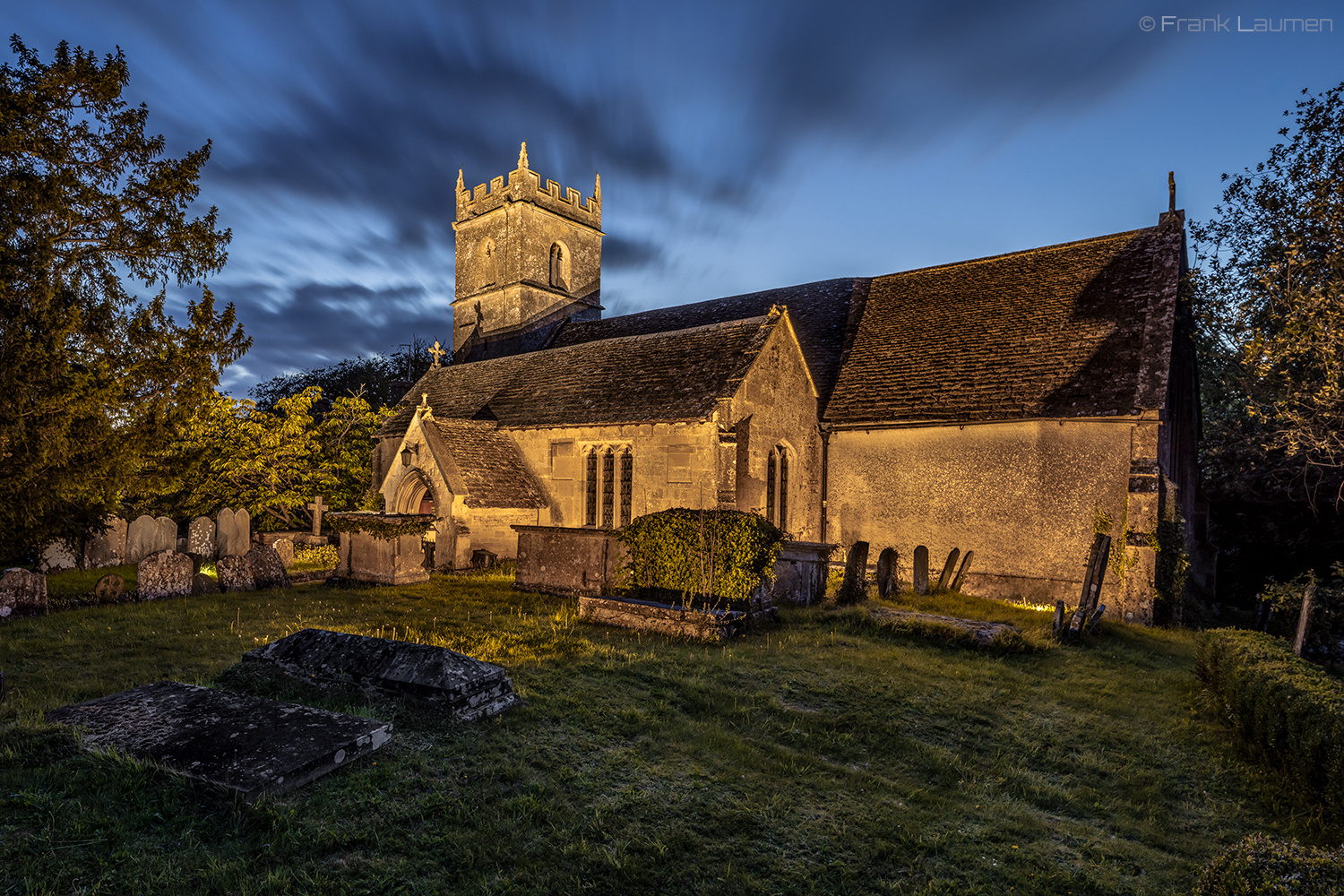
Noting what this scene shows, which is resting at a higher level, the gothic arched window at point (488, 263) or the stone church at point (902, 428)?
the gothic arched window at point (488, 263)

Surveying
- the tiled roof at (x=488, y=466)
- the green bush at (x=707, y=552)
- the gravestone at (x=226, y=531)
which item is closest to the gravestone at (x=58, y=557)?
the gravestone at (x=226, y=531)

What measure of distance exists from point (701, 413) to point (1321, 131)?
1446cm

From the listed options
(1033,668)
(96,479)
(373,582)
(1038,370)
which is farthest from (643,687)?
(1038,370)

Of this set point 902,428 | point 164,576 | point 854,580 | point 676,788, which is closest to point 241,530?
point 164,576

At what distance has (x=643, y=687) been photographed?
717 cm

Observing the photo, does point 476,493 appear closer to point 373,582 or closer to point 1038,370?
point 373,582

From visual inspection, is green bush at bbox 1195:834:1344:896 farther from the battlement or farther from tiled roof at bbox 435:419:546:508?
the battlement

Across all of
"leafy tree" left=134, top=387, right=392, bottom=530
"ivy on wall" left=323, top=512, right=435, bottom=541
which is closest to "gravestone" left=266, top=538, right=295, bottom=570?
"ivy on wall" left=323, top=512, right=435, bottom=541

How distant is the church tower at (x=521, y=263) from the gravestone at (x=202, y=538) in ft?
53.1

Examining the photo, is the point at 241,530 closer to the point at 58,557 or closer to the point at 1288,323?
the point at 58,557

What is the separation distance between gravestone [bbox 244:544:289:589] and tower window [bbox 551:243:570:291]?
2314 centimetres

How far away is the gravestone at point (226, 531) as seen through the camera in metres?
16.9

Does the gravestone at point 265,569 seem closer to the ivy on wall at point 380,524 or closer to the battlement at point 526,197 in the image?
the ivy on wall at point 380,524

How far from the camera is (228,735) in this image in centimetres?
474
